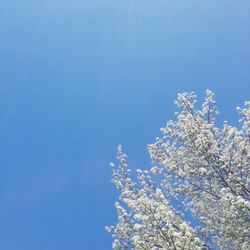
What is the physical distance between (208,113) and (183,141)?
127 cm

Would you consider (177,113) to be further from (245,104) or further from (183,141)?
(245,104)

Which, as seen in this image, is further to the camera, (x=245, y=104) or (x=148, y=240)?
(x=245, y=104)

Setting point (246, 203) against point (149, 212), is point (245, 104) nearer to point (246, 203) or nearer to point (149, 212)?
point (246, 203)

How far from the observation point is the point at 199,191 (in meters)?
13.6

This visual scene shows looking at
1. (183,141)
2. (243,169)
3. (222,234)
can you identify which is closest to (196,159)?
(183,141)

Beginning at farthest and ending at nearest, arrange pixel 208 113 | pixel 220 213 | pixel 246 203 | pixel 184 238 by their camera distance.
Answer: pixel 208 113, pixel 220 213, pixel 246 203, pixel 184 238

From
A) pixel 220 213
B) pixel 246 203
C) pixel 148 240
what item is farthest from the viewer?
pixel 220 213

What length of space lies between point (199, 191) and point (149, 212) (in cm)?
528

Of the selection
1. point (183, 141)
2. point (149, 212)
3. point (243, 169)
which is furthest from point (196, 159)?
point (149, 212)

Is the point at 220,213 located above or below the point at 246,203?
above

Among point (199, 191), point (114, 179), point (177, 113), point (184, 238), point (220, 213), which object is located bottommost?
point (184, 238)

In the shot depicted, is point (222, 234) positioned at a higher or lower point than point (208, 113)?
lower

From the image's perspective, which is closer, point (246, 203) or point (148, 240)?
point (246, 203)

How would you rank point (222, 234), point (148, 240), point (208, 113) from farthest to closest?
point (208, 113), point (222, 234), point (148, 240)
